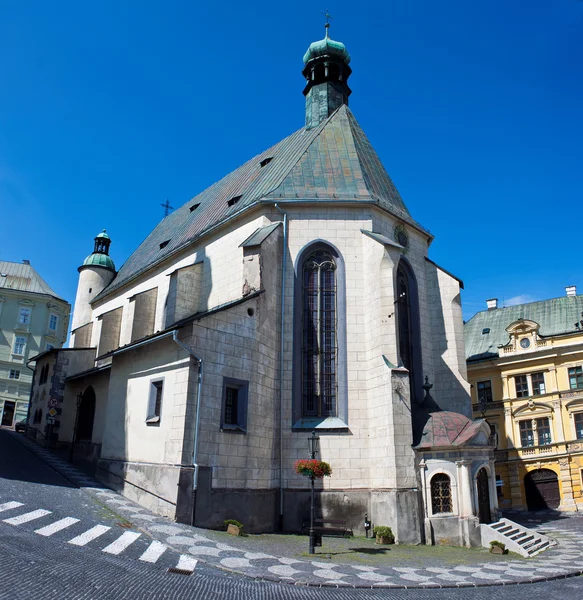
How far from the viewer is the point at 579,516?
28.0 metres

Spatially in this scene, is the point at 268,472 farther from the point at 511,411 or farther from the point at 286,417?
the point at 511,411

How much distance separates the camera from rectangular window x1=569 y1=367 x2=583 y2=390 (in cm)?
3231

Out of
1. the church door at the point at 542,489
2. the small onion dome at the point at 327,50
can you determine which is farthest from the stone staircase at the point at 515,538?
the small onion dome at the point at 327,50

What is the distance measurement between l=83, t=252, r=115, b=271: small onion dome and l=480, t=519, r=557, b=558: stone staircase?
29.7 metres

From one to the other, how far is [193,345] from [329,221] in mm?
7862

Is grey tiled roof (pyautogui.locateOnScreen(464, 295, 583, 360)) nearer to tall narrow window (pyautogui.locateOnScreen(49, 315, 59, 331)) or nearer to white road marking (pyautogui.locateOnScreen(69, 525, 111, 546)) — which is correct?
white road marking (pyautogui.locateOnScreen(69, 525, 111, 546))

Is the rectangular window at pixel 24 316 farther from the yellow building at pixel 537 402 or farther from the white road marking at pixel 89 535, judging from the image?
the white road marking at pixel 89 535

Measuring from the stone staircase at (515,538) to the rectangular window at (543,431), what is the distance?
1540 centimetres

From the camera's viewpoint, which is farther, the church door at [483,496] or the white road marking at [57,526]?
the church door at [483,496]

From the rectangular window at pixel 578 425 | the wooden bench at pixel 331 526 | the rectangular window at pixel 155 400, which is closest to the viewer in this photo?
the wooden bench at pixel 331 526

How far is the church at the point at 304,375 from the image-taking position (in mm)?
16766

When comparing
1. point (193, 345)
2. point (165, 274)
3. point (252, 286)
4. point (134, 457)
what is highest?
point (165, 274)

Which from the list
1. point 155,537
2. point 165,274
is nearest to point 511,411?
point 165,274

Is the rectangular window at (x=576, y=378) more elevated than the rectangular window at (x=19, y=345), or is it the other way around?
the rectangular window at (x=19, y=345)
